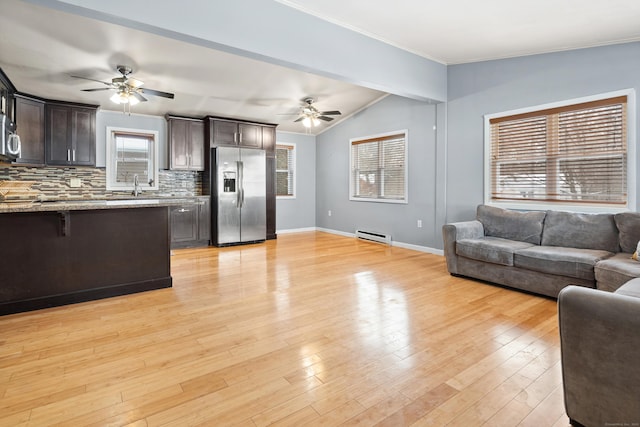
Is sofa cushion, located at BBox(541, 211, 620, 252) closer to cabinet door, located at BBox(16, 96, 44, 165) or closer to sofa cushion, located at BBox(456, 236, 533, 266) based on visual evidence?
sofa cushion, located at BBox(456, 236, 533, 266)

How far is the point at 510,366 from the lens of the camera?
2.07 meters

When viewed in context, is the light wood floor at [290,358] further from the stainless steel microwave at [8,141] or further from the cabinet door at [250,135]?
the cabinet door at [250,135]

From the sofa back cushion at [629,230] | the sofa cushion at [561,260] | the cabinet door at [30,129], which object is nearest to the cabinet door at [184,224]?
the cabinet door at [30,129]

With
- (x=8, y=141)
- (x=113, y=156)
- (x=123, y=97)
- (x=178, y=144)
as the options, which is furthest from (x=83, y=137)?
(x=123, y=97)

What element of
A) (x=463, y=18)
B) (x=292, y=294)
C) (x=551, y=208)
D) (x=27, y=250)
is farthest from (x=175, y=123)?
(x=551, y=208)

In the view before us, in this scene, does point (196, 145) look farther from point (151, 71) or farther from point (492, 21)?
point (492, 21)

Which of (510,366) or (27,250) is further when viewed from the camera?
(27,250)

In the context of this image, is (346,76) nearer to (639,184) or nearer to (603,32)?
(603,32)

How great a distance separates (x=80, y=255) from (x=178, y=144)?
3.37 m

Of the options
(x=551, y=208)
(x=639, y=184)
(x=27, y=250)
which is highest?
(x=639, y=184)

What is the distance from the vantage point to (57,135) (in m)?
5.32

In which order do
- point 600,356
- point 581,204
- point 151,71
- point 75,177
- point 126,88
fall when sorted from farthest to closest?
point 75,177 < point 151,71 < point 126,88 < point 581,204 < point 600,356

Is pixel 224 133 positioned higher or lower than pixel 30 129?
higher

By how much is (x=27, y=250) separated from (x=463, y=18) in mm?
4687
